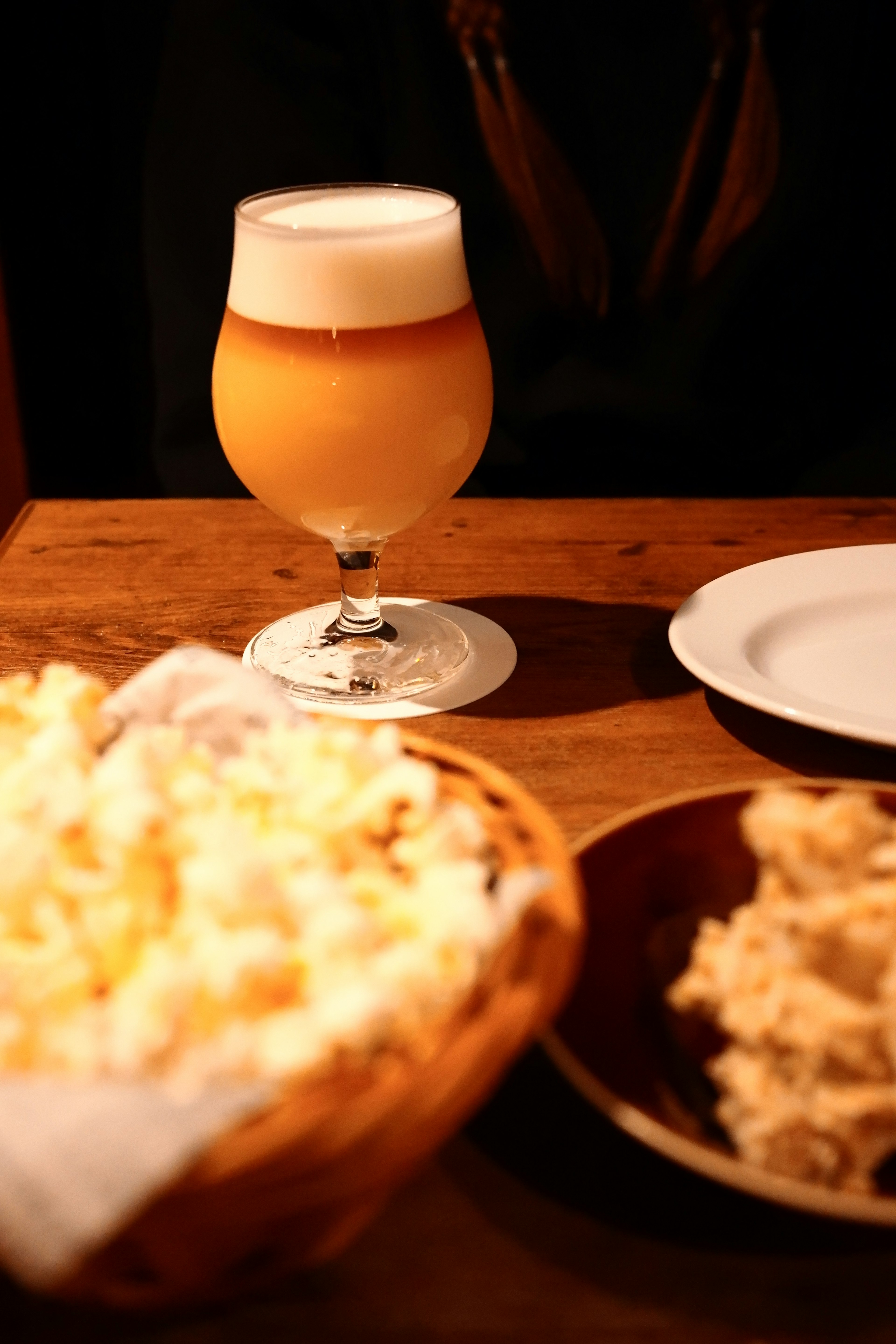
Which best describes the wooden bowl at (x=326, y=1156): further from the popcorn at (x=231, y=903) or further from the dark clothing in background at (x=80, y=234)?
the dark clothing in background at (x=80, y=234)

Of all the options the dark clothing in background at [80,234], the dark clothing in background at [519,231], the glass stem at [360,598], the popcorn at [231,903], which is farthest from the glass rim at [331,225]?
the dark clothing in background at [80,234]

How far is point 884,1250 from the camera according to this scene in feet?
1.33

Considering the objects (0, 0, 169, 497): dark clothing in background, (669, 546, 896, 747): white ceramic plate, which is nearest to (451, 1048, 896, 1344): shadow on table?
(669, 546, 896, 747): white ceramic plate

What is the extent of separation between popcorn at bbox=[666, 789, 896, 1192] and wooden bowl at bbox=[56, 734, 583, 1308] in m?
0.07

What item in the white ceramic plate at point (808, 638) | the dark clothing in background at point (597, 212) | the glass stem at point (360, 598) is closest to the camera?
the white ceramic plate at point (808, 638)

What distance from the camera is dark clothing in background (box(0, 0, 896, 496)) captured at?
1.82 m

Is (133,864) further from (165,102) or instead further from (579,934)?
(165,102)

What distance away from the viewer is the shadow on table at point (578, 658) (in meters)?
0.79

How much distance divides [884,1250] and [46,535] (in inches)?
34.2

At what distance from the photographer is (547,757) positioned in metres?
0.73

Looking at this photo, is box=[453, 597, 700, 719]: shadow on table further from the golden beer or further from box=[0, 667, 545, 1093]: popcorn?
box=[0, 667, 545, 1093]: popcorn

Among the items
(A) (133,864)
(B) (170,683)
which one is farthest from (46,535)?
(A) (133,864)

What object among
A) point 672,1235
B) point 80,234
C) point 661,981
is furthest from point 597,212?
point 672,1235

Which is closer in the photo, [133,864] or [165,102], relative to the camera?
[133,864]
